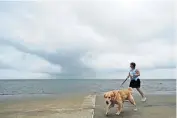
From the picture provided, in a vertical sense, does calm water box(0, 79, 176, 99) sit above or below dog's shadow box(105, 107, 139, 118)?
below

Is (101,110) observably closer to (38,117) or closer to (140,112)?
(140,112)

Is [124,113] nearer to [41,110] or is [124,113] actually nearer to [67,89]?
[41,110]

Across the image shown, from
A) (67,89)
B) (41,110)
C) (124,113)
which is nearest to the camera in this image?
(124,113)

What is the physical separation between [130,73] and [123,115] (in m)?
2.96

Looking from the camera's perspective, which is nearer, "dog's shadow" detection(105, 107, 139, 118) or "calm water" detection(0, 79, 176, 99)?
"dog's shadow" detection(105, 107, 139, 118)

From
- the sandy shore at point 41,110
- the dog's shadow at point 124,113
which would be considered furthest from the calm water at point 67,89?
the dog's shadow at point 124,113

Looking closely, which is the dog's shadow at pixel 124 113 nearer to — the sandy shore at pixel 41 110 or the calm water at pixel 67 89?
the sandy shore at pixel 41 110

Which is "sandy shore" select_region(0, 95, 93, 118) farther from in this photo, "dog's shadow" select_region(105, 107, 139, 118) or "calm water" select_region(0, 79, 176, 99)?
"calm water" select_region(0, 79, 176, 99)

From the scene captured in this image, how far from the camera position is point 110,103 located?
28.5 ft

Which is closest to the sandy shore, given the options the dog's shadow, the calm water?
the dog's shadow

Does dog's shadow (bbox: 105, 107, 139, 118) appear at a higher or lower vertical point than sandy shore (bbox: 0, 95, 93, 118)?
higher

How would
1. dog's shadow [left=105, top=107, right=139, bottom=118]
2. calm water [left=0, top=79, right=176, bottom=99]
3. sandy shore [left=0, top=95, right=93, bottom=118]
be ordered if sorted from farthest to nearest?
calm water [left=0, top=79, right=176, bottom=99], sandy shore [left=0, top=95, right=93, bottom=118], dog's shadow [left=105, top=107, right=139, bottom=118]

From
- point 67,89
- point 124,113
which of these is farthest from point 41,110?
point 67,89

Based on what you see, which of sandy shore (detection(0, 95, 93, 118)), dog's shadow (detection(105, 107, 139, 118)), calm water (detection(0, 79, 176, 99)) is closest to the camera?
dog's shadow (detection(105, 107, 139, 118))
